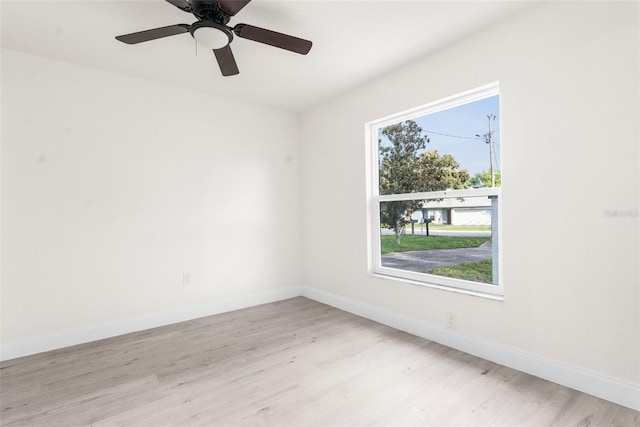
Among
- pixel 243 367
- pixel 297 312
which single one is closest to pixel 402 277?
pixel 297 312

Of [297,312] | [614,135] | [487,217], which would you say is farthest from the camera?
[297,312]

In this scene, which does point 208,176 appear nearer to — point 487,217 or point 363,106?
point 363,106

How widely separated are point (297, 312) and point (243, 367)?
1.29 metres

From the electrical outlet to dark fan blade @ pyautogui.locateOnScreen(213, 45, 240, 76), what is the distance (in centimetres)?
261

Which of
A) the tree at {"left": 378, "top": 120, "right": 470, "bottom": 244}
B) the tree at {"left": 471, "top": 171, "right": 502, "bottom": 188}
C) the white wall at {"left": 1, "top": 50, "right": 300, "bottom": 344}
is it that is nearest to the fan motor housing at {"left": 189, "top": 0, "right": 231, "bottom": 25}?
the white wall at {"left": 1, "top": 50, "right": 300, "bottom": 344}

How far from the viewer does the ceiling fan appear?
1.76m

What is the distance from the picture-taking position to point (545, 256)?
2.07 meters

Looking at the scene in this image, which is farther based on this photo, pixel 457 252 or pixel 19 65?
pixel 457 252

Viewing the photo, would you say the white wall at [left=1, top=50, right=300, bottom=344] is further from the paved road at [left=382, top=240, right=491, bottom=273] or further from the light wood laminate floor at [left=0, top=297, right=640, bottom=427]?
the paved road at [left=382, top=240, right=491, bottom=273]

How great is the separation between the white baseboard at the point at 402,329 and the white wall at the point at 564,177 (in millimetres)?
56

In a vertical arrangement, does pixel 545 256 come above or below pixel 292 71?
below

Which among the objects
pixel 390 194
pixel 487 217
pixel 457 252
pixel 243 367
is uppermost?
pixel 390 194

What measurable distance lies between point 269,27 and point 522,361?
2984 millimetres

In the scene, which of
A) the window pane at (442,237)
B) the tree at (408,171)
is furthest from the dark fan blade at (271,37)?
the window pane at (442,237)
